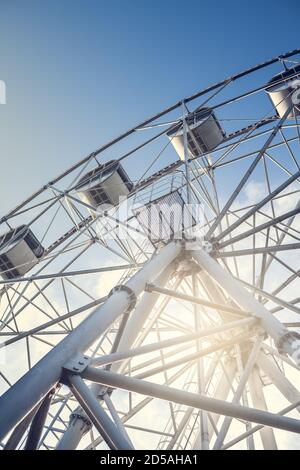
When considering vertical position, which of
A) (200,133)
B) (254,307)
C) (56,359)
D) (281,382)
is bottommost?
(281,382)

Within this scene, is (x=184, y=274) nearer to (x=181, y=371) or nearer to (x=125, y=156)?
(x=181, y=371)

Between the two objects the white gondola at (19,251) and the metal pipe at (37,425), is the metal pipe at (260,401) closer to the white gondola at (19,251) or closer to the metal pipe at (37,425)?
the metal pipe at (37,425)

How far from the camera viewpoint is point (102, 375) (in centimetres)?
348

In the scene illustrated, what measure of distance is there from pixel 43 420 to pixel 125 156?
29.9 ft

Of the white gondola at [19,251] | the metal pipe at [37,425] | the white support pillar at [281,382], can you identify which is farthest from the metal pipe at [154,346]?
the white gondola at [19,251]

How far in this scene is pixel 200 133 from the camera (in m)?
11.8

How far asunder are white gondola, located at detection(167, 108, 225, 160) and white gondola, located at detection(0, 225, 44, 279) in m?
5.92

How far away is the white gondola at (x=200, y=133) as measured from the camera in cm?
1179

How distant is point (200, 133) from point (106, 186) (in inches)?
139

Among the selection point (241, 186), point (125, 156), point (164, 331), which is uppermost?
point (125, 156)

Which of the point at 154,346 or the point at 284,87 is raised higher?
the point at 284,87

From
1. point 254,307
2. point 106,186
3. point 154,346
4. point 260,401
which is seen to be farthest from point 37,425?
point 106,186

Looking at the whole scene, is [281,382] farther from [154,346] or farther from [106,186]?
[106,186]
